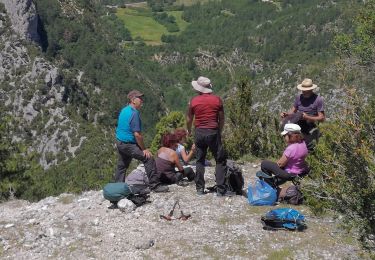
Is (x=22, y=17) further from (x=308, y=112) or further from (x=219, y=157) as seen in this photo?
(x=219, y=157)

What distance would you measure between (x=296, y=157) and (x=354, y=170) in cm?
471

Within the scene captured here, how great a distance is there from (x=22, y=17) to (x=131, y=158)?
113 meters

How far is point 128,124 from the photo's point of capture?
10.1 metres

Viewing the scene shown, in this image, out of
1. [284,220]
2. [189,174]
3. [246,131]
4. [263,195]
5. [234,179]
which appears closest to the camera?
[284,220]

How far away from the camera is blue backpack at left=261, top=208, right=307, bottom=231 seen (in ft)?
28.9

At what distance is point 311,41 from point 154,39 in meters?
62.4

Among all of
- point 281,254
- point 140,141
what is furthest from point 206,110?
point 281,254

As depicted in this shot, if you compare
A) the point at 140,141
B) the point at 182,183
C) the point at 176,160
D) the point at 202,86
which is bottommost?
the point at 182,183

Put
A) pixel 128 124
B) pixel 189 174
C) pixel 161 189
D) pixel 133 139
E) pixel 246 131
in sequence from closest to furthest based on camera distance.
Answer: pixel 128 124
pixel 133 139
pixel 161 189
pixel 189 174
pixel 246 131

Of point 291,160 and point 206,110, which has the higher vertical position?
point 206,110

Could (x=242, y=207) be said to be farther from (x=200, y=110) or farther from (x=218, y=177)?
(x=200, y=110)

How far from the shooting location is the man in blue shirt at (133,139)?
1007 cm

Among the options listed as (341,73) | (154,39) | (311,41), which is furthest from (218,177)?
(154,39)

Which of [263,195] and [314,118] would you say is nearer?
[263,195]
